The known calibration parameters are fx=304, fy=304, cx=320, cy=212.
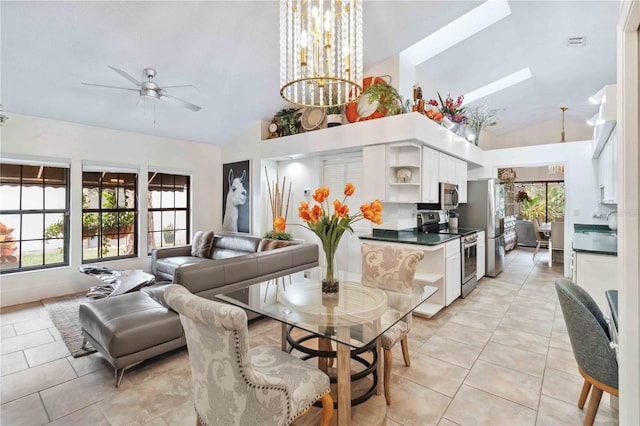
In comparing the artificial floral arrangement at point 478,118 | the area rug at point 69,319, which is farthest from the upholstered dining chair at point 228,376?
the artificial floral arrangement at point 478,118

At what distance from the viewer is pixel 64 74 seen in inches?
140

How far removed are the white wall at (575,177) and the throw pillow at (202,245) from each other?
601 cm

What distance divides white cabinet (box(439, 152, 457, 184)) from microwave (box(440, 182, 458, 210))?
0.32 ft

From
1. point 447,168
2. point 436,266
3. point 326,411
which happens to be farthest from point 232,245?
point 326,411

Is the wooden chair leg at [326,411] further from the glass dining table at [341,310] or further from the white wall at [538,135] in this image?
the white wall at [538,135]

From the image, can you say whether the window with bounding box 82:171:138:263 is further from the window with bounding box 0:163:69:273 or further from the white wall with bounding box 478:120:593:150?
the white wall with bounding box 478:120:593:150

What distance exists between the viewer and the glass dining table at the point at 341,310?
Answer: 4.92 feet

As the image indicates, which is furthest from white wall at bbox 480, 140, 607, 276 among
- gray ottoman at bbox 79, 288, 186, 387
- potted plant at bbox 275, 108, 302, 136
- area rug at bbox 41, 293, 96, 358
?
area rug at bbox 41, 293, 96, 358

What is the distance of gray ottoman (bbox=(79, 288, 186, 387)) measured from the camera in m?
2.21

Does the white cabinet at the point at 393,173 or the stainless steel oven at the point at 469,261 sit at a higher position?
the white cabinet at the point at 393,173

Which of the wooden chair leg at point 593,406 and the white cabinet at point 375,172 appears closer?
the wooden chair leg at point 593,406

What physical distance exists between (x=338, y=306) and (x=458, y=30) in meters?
4.03

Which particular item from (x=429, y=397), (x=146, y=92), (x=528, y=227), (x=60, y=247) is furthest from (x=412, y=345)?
(x=528, y=227)

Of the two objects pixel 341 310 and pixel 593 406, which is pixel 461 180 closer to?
pixel 593 406
